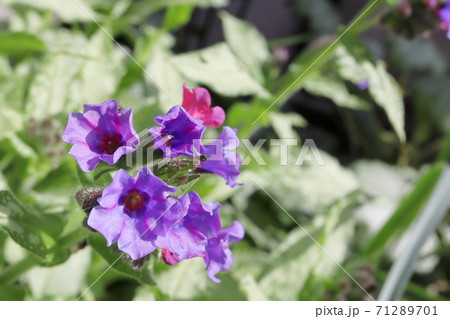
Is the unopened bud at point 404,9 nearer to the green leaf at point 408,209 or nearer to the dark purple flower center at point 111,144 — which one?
the green leaf at point 408,209

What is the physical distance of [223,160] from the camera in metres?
0.47

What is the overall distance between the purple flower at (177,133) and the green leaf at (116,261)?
142 mm

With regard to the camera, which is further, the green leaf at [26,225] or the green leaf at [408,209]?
the green leaf at [408,209]

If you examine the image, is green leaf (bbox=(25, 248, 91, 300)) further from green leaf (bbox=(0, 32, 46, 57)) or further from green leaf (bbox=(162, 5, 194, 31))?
green leaf (bbox=(162, 5, 194, 31))

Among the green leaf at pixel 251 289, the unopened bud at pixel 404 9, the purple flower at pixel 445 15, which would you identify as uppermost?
the purple flower at pixel 445 15

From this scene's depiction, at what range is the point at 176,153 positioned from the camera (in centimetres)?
44

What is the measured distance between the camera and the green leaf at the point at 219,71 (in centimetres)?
78

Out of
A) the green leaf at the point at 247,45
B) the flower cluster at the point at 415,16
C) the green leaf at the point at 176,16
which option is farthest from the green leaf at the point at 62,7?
the flower cluster at the point at 415,16

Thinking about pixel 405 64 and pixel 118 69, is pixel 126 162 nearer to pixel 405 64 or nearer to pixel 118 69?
pixel 118 69

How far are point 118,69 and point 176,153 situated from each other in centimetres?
61

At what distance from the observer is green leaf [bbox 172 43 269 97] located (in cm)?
78

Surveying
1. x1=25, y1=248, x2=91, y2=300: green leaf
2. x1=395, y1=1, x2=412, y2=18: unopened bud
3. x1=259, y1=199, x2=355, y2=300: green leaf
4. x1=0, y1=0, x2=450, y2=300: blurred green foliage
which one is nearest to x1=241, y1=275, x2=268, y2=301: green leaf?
x1=0, y1=0, x2=450, y2=300: blurred green foliage

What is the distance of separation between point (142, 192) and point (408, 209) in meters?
0.78
